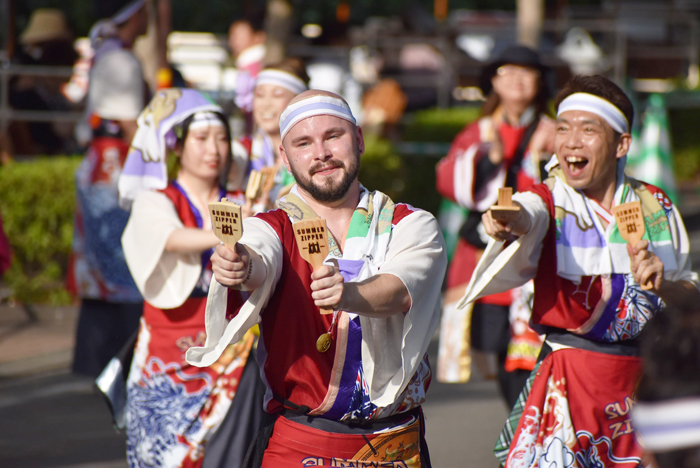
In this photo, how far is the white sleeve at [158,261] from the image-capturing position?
12.6ft

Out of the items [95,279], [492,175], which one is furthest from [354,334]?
[95,279]

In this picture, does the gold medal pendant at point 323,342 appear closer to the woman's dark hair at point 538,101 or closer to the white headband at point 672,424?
the white headband at point 672,424

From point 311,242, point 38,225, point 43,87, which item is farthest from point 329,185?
point 43,87

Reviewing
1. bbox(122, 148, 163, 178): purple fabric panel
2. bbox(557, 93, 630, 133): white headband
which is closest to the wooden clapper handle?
bbox(557, 93, 630, 133): white headband

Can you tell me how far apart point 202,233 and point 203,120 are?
1.81ft

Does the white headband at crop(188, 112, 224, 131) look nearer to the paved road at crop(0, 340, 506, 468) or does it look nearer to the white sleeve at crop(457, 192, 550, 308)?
the white sleeve at crop(457, 192, 550, 308)

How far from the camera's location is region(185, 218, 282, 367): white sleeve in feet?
8.41

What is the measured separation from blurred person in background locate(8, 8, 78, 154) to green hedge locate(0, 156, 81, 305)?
149 cm

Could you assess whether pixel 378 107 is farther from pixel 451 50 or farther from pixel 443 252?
pixel 443 252

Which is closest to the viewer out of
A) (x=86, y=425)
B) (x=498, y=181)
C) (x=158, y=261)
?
(x=158, y=261)

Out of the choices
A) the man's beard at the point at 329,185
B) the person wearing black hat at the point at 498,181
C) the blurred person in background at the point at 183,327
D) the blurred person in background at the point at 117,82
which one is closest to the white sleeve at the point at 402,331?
the man's beard at the point at 329,185

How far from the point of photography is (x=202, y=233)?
3.74 m

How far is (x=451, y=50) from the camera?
16.1 metres

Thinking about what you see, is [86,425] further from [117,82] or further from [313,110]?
[313,110]
